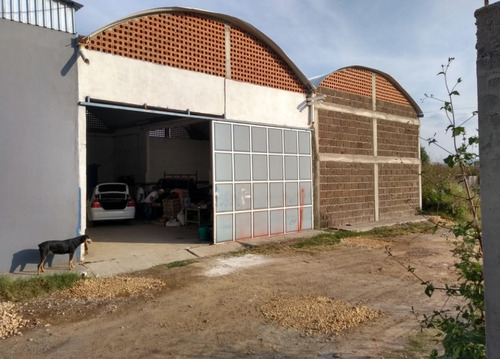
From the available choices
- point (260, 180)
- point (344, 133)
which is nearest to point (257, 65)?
point (260, 180)

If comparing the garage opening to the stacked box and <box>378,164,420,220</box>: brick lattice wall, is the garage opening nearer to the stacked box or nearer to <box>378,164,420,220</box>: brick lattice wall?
the stacked box

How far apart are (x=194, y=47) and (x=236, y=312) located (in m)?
7.13

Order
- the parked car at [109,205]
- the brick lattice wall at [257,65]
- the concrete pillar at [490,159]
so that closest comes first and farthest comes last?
the concrete pillar at [490,159] → the brick lattice wall at [257,65] → the parked car at [109,205]

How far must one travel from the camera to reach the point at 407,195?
690 inches

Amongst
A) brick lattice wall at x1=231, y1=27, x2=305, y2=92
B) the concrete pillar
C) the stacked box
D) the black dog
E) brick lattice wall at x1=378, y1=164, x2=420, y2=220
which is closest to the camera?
the concrete pillar

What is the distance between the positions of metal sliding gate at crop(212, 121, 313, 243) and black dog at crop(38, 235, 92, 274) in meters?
3.66

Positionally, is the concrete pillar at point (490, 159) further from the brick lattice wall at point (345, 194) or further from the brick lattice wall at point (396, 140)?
the brick lattice wall at point (396, 140)

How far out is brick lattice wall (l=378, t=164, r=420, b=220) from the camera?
16.2 m

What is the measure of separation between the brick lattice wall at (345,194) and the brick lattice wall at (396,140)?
142 centimetres

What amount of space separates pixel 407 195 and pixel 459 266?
15066 millimetres

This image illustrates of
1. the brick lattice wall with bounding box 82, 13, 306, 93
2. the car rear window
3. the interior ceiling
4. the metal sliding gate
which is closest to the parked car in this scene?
the car rear window

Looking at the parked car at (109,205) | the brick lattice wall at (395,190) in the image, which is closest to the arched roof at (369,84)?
the brick lattice wall at (395,190)

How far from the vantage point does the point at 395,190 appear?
55.2 ft

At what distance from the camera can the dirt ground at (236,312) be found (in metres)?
4.61
